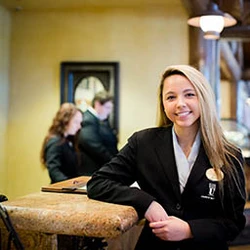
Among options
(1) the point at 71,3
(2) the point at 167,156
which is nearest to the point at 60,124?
(1) the point at 71,3

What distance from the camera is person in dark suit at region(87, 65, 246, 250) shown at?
1.35 meters

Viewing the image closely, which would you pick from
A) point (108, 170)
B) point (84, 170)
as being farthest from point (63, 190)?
point (84, 170)

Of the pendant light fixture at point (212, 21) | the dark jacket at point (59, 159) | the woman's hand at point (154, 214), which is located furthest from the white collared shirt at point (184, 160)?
the pendant light fixture at point (212, 21)

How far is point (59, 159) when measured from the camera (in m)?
3.12

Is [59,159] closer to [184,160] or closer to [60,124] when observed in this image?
[60,124]

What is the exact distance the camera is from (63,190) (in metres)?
1.61

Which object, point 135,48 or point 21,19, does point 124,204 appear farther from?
point 21,19

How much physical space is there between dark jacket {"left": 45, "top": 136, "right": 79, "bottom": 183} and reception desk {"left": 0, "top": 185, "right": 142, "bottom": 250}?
5.72 ft

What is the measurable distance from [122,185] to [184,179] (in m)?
0.22

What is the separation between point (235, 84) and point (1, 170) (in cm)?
571

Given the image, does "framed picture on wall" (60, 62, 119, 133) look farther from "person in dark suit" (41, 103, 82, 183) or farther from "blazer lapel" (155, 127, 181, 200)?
"blazer lapel" (155, 127, 181, 200)

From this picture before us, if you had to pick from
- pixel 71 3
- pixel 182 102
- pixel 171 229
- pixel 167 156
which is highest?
pixel 71 3

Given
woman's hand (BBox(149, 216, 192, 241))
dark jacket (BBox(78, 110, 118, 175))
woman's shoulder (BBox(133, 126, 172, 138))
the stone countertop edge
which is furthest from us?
dark jacket (BBox(78, 110, 118, 175))


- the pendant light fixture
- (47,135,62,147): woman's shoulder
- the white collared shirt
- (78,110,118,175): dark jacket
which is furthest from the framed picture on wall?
the white collared shirt
